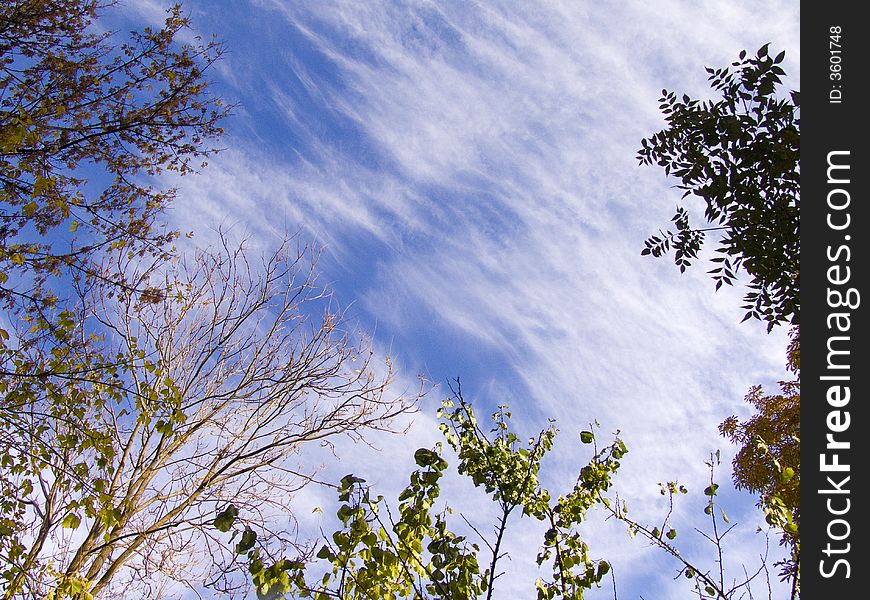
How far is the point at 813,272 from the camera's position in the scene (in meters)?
2.62

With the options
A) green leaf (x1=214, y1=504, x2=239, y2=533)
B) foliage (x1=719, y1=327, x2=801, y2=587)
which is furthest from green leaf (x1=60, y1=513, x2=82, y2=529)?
foliage (x1=719, y1=327, x2=801, y2=587)

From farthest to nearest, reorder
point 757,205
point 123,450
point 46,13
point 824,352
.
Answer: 1. point 123,450
2. point 46,13
3. point 757,205
4. point 824,352

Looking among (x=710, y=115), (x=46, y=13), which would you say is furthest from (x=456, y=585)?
(x=46, y=13)

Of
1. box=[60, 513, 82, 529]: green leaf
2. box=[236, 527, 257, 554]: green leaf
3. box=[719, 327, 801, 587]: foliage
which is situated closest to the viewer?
box=[236, 527, 257, 554]: green leaf

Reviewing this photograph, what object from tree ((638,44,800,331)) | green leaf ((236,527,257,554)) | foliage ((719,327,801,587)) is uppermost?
foliage ((719,327,801,587))

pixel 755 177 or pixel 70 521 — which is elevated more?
pixel 755 177

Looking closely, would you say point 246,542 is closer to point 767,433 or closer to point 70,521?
point 70,521

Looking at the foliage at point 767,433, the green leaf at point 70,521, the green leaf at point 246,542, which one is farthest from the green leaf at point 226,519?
the foliage at point 767,433

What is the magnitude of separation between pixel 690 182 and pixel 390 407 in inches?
248

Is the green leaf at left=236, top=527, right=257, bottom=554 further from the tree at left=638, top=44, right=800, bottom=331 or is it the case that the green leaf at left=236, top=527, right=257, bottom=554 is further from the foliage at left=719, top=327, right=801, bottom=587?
the foliage at left=719, top=327, right=801, bottom=587

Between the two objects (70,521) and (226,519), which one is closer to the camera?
(226,519)

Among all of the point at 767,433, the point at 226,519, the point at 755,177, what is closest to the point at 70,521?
the point at 226,519

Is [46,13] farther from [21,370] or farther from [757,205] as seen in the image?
[757,205]

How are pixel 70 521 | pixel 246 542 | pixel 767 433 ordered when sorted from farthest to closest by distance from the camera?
pixel 767 433, pixel 70 521, pixel 246 542
